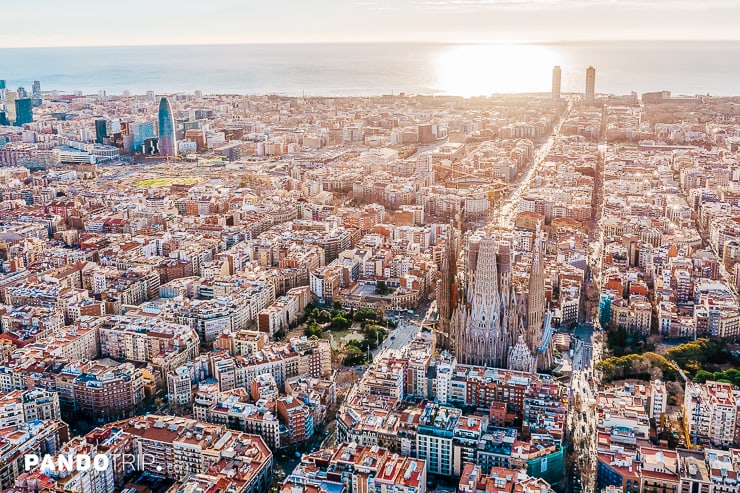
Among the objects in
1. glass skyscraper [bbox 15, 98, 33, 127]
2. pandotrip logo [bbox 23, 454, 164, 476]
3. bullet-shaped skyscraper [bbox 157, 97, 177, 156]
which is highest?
glass skyscraper [bbox 15, 98, 33, 127]

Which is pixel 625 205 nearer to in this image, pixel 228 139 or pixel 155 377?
pixel 155 377

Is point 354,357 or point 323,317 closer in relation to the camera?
point 354,357

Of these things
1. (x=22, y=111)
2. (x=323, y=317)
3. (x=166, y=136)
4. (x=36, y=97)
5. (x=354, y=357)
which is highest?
(x=36, y=97)

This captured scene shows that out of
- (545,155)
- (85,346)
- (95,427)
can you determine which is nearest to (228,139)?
(545,155)

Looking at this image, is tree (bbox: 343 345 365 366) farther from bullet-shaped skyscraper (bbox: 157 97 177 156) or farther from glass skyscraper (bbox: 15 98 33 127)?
glass skyscraper (bbox: 15 98 33 127)

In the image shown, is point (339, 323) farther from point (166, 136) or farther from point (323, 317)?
point (166, 136)

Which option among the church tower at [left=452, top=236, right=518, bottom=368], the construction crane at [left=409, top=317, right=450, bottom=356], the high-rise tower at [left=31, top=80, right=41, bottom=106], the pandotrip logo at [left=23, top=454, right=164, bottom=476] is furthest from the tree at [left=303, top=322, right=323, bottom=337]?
the high-rise tower at [left=31, top=80, right=41, bottom=106]

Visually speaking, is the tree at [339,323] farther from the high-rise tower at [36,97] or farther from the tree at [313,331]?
the high-rise tower at [36,97]

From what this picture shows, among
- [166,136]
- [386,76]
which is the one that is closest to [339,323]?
[166,136]

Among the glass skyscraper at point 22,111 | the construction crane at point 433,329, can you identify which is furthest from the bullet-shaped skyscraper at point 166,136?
the construction crane at point 433,329
